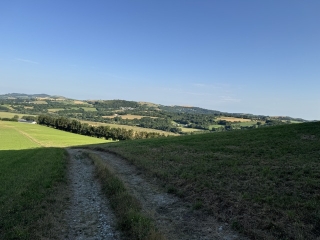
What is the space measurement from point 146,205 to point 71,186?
6.91 metres

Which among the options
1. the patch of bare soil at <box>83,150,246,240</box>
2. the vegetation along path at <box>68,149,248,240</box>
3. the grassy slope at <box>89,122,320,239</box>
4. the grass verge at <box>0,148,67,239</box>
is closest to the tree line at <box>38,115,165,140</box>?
the grassy slope at <box>89,122,320,239</box>

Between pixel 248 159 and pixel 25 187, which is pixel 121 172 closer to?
pixel 25 187

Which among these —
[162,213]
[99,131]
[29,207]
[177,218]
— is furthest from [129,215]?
[99,131]

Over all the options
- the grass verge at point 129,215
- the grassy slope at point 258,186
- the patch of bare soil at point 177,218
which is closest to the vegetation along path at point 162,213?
the patch of bare soil at point 177,218

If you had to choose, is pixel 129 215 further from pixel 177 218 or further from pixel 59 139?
pixel 59 139

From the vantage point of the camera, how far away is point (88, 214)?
1121 cm

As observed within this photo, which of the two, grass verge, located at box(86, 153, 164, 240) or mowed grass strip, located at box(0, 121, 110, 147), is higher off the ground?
grass verge, located at box(86, 153, 164, 240)

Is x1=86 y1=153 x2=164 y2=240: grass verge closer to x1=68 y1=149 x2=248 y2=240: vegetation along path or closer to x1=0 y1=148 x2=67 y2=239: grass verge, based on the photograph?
x1=68 y1=149 x2=248 y2=240: vegetation along path

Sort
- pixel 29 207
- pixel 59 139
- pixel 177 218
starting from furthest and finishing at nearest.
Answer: pixel 59 139
pixel 29 207
pixel 177 218

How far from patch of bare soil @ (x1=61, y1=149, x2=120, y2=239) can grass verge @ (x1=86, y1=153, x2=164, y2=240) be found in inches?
15.2

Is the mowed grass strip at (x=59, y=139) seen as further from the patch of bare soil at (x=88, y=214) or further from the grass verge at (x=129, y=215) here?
the grass verge at (x=129, y=215)

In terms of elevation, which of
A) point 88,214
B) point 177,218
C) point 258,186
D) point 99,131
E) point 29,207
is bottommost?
point 99,131

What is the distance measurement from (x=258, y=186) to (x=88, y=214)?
→ 974 centimetres

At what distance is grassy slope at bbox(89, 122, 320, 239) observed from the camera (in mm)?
9305
